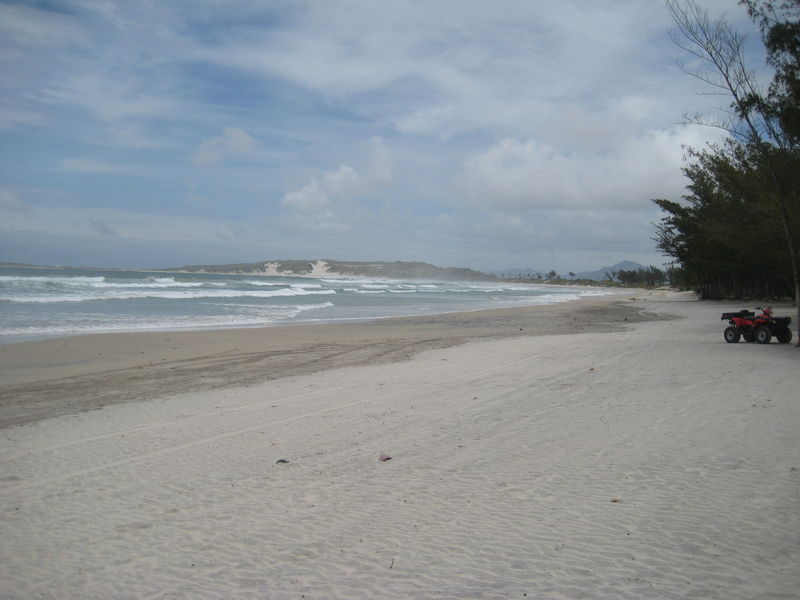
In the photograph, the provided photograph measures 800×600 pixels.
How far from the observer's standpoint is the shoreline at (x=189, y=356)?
9992mm

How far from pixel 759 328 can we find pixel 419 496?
12.9 meters

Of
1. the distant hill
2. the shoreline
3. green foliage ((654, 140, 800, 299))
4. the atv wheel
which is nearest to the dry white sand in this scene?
the shoreline

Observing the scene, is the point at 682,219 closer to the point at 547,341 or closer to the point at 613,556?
the point at 547,341

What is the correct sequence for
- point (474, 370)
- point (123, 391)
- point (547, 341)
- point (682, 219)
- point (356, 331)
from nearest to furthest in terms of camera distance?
point (123, 391), point (474, 370), point (547, 341), point (356, 331), point (682, 219)

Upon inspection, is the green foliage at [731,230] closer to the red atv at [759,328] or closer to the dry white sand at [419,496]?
the red atv at [759,328]

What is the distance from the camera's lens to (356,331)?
21516 mm

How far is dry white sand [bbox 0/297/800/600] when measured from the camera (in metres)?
3.46

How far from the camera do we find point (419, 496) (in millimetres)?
4719

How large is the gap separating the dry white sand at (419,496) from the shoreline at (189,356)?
1.70 meters

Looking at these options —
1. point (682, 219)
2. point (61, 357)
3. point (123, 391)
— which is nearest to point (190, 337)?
point (61, 357)

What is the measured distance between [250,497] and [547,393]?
5095 mm

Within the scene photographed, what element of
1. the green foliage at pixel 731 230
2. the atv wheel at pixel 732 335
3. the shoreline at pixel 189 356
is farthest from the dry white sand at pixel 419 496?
the green foliage at pixel 731 230

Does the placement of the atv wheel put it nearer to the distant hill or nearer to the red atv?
the red atv

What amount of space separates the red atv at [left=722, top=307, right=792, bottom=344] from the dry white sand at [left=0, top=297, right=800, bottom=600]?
5.95 metres
